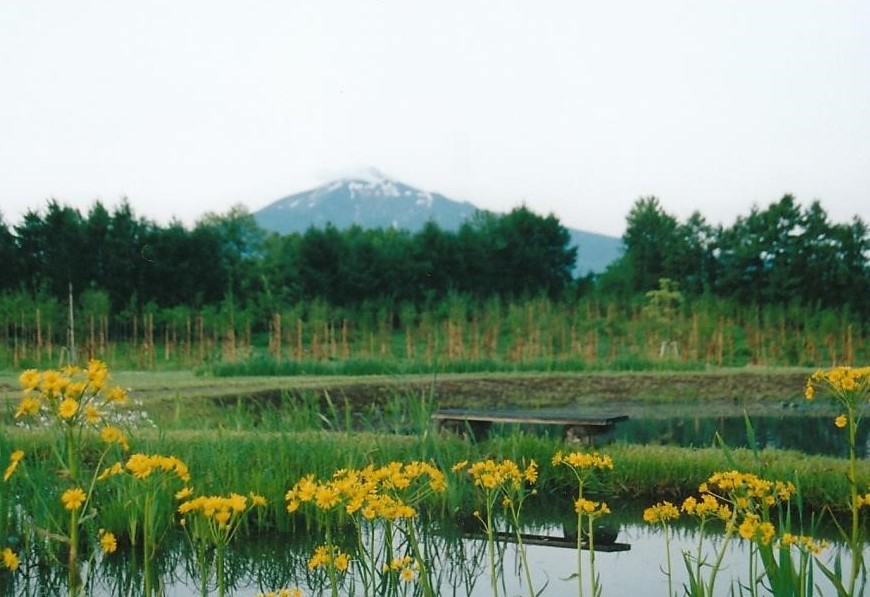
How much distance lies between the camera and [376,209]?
146 meters

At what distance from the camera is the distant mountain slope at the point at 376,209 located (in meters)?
125

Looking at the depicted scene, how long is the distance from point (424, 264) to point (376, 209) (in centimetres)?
12309

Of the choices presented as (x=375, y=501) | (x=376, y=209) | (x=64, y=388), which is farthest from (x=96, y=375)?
(x=376, y=209)

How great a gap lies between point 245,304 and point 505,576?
20203 mm

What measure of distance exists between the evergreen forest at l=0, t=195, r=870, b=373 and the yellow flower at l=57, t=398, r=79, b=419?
1237cm

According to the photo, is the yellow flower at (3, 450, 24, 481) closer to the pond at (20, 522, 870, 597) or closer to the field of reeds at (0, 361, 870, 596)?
the field of reeds at (0, 361, 870, 596)

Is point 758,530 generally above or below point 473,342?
above

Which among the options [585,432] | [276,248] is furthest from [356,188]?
[585,432]

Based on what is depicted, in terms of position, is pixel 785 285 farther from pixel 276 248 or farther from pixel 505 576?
pixel 505 576

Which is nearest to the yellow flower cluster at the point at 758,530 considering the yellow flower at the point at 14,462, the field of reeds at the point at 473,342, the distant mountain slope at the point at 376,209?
the yellow flower at the point at 14,462

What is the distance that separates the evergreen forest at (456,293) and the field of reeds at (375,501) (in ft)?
28.9

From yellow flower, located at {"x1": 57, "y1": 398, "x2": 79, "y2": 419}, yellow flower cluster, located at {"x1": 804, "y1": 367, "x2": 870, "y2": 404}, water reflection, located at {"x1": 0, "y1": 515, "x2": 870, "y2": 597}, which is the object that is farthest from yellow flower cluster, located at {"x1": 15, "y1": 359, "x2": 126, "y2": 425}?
yellow flower cluster, located at {"x1": 804, "y1": 367, "x2": 870, "y2": 404}

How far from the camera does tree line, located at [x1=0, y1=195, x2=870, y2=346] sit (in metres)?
21.9

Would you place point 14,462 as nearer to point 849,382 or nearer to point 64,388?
point 64,388
